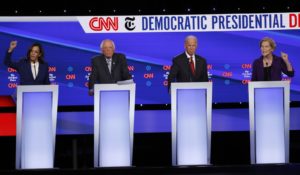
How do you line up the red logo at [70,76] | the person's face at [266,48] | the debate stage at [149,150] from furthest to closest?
the debate stage at [149,150] → the red logo at [70,76] → the person's face at [266,48]

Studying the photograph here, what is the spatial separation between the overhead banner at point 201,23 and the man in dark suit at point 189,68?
0.37m

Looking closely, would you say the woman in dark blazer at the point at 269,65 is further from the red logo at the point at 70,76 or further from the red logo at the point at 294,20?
the red logo at the point at 70,76

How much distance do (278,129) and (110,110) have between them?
146cm

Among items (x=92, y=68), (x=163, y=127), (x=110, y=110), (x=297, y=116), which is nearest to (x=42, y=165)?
(x=110, y=110)

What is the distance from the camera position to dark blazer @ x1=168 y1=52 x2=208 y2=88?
6.51 metres

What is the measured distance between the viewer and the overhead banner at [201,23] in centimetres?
702

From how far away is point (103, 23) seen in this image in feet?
22.9

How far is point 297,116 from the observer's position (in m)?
7.09

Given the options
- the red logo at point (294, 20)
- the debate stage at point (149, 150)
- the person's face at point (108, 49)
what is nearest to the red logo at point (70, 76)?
the person's face at point (108, 49)

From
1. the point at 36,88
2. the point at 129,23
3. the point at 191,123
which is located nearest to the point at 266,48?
the point at 129,23

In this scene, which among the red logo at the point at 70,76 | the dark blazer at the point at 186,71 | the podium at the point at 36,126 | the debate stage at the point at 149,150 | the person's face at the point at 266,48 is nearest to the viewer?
the podium at the point at 36,126

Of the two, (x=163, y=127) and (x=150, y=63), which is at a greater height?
(x=150, y=63)

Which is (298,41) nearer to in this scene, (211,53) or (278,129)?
(211,53)

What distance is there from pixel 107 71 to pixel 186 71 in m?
0.86
